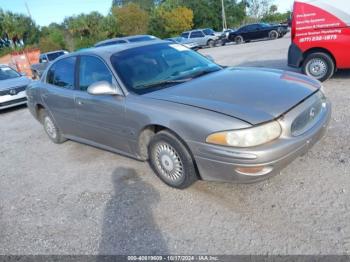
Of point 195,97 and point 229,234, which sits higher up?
point 195,97

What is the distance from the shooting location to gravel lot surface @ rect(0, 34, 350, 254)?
268 centimetres

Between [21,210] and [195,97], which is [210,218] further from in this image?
[21,210]

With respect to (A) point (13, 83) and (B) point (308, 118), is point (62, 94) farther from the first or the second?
(A) point (13, 83)

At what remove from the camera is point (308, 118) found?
318 centimetres

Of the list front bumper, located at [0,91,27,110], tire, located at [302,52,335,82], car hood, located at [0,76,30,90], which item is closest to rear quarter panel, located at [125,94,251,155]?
tire, located at [302,52,335,82]

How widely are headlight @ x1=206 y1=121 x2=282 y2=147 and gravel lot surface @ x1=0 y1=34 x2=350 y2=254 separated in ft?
2.29

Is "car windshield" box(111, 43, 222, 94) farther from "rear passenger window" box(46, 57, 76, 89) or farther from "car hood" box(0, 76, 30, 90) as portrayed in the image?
"car hood" box(0, 76, 30, 90)

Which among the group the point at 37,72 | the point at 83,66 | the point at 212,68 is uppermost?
the point at 83,66

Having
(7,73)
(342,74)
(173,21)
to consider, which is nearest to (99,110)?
(342,74)

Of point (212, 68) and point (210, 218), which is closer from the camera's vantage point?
Answer: point (210, 218)

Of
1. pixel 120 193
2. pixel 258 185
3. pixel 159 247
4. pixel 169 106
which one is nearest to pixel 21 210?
pixel 120 193

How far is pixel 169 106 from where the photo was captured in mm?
3262

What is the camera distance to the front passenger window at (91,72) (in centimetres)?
394

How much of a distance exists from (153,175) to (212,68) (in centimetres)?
165
